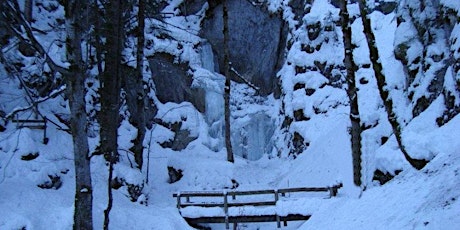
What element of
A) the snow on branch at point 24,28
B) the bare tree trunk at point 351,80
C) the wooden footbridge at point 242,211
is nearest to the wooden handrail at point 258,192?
the wooden footbridge at point 242,211

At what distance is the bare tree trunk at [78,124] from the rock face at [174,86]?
1517cm

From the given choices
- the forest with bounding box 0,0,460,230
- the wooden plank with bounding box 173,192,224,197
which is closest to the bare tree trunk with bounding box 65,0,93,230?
the forest with bounding box 0,0,460,230

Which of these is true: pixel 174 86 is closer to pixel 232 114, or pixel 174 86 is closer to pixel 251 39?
pixel 232 114

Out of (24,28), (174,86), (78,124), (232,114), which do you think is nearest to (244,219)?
(78,124)

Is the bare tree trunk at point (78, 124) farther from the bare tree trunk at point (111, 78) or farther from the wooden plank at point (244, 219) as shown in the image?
the wooden plank at point (244, 219)

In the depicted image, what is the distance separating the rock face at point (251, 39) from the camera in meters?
25.0

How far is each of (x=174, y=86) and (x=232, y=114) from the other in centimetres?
373

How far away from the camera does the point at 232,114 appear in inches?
898

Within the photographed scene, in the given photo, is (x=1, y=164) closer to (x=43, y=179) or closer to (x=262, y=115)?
(x=43, y=179)

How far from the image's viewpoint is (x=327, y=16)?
22.5 meters

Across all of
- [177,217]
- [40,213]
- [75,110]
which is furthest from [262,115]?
[75,110]

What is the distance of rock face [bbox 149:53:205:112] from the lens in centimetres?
2244

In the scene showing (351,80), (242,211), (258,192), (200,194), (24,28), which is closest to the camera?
(24,28)

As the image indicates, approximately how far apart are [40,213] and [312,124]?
13.8m
